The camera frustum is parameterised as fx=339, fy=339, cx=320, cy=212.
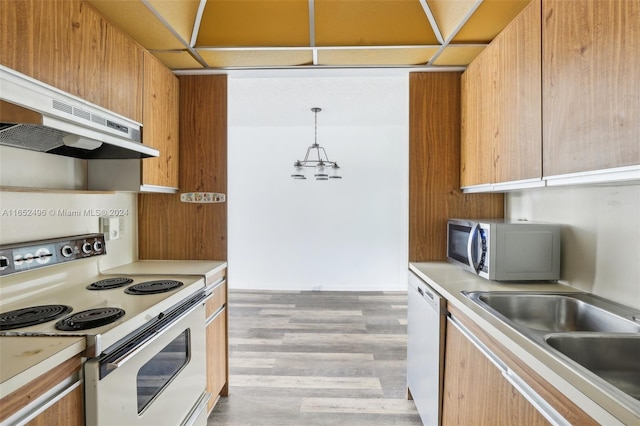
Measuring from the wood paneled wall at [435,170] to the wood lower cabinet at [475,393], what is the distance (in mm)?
862

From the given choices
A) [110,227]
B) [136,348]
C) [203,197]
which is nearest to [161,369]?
[136,348]

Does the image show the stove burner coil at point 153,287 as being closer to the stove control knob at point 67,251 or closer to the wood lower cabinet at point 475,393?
the stove control knob at point 67,251

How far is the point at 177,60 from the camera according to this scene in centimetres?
221

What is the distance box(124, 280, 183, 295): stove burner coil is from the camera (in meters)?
1.59

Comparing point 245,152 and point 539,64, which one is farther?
point 245,152

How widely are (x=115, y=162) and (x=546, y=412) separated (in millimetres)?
2189

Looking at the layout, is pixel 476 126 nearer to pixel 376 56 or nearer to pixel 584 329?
pixel 376 56

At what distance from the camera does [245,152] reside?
202 inches

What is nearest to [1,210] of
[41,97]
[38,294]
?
[38,294]

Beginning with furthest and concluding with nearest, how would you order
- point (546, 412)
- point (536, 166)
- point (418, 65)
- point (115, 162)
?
1. point (418, 65)
2. point (115, 162)
3. point (536, 166)
4. point (546, 412)

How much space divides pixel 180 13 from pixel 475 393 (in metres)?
2.29

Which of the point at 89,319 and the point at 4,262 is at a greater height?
the point at 4,262

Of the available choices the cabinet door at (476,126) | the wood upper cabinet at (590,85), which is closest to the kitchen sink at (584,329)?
the wood upper cabinet at (590,85)

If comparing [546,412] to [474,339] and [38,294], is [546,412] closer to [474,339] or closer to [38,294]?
[474,339]
